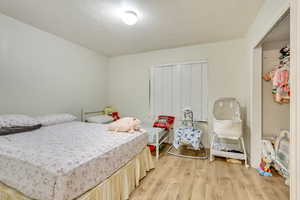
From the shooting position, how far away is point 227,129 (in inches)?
89.7

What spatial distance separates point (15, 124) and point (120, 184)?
1.74m

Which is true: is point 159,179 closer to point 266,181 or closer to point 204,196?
point 204,196

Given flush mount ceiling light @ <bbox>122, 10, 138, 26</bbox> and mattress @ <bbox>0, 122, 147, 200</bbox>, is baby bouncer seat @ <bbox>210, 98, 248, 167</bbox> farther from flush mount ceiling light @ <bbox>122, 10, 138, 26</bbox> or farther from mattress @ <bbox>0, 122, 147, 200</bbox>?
flush mount ceiling light @ <bbox>122, 10, 138, 26</bbox>

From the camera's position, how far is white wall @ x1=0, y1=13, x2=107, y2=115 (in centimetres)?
211

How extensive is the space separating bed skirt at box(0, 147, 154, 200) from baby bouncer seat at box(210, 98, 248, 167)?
138 centimetres

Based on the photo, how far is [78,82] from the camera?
3209 mm

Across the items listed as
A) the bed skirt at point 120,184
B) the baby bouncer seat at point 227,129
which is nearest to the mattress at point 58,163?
the bed skirt at point 120,184

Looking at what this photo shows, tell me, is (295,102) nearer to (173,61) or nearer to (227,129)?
(227,129)

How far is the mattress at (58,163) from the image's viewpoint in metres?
0.94

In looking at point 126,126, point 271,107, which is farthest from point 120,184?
point 271,107

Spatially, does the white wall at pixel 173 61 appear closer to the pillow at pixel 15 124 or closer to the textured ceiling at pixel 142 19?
the textured ceiling at pixel 142 19

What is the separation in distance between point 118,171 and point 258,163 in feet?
7.83

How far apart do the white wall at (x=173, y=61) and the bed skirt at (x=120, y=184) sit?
5.86 ft

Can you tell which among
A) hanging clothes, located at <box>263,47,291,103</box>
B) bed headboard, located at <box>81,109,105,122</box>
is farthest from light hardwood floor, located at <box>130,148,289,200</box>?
bed headboard, located at <box>81,109,105,122</box>
